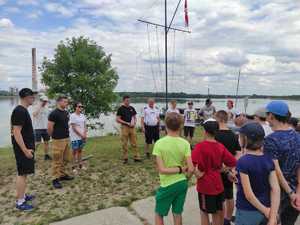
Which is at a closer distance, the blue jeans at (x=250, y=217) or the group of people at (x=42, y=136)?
the blue jeans at (x=250, y=217)

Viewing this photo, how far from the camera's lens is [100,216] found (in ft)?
15.1

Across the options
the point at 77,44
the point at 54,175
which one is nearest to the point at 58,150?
the point at 54,175

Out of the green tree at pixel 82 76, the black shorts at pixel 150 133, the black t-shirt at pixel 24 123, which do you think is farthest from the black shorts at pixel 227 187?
the green tree at pixel 82 76

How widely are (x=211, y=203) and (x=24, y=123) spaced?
10.5 ft

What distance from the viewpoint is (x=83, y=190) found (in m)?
5.92

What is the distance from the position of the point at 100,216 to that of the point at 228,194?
1.80 m

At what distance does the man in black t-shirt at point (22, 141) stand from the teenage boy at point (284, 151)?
12.3 ft

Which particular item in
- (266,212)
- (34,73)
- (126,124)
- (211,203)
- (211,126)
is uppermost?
(34,73)

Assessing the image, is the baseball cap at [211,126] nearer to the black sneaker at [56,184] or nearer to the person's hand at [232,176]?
the person's hand at [232,176]

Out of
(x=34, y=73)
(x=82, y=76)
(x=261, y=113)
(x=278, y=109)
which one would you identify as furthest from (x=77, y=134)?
(x=34, y=73)

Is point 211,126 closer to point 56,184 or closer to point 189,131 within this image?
point 56,184

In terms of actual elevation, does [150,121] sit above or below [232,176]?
above

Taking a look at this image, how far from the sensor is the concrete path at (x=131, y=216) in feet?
14.3

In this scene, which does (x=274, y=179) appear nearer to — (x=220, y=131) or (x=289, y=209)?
(x=289, y=209)
